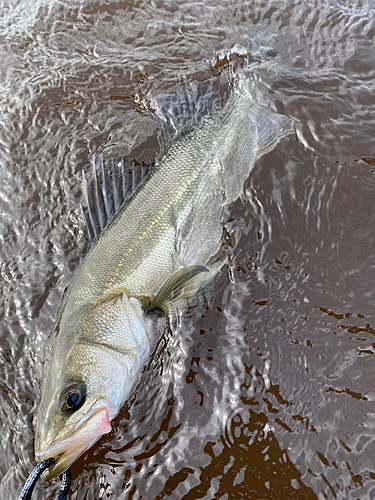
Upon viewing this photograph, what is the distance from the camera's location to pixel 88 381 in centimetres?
222

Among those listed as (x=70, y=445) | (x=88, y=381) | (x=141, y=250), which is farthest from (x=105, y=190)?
(x=70, y=445)

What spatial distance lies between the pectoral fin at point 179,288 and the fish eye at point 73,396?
697 mm

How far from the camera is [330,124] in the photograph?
3.48 m

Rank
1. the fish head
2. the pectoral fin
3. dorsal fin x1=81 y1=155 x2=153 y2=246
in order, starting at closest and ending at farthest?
the fish head → the pectoral fin → dorsal fin x1=81 y1=155 x2=153 y2=246

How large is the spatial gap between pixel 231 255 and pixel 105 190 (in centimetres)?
102

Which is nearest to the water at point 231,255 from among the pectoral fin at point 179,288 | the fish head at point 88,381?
the pectoral fin at point 179,288

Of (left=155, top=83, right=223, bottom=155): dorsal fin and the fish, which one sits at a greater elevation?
(left=155, top=83, right=223, bottom=155): dorsal fin

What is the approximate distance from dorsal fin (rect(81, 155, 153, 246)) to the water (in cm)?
40

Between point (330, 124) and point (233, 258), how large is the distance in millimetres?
1500

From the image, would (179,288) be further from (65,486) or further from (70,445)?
(65,486)

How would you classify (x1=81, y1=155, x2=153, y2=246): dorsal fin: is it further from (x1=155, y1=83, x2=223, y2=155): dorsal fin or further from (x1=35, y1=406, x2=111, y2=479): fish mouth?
(x1=35, y1=406, x2=111, y2=479): fish mouth

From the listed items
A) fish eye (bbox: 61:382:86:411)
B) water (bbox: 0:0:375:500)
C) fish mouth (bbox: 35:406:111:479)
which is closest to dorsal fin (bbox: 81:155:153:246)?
water (bbox: 0:0:375:500)

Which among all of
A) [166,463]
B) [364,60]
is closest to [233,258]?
[166,463]

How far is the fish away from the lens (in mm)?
2174
